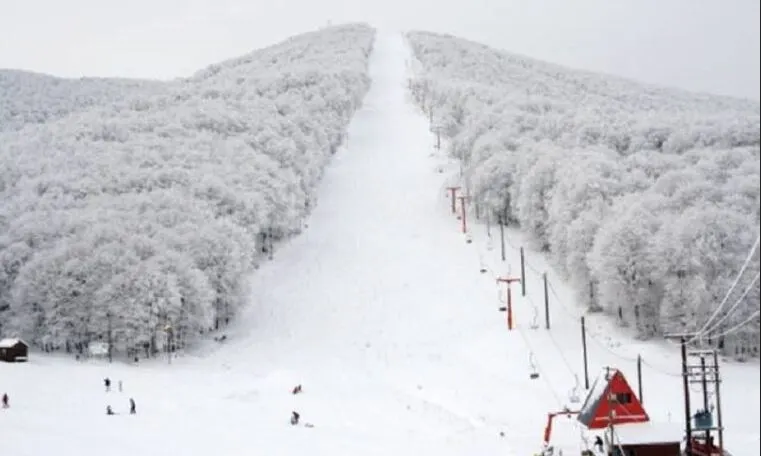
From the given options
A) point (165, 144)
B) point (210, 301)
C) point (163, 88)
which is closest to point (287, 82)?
point (163, 88)

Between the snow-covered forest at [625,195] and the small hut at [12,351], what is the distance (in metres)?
33.8

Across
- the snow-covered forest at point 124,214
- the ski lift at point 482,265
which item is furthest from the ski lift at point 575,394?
the ski lift at point 482,265

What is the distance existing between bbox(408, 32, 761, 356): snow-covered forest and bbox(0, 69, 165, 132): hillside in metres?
25.3

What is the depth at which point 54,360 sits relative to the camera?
158 feet

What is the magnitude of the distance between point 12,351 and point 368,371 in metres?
19.3

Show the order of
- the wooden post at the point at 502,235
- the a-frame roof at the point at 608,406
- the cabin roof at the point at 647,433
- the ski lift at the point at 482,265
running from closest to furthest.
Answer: the cabin roof at the point at 647,433, the a-frame roof at the point at 608,406, the ski lift at the point at 482,265, the wooden post at the point at 502,235

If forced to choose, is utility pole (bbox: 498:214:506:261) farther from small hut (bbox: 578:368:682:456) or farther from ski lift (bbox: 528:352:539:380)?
small hut (bbox: 578:368:682:456)

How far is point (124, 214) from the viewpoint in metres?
61.7

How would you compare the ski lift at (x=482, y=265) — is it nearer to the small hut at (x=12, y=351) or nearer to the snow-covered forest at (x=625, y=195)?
the snow-covered forest at (x=625, y=195)

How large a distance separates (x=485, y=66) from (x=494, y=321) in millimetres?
137843

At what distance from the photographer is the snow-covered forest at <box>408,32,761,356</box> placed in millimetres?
43438

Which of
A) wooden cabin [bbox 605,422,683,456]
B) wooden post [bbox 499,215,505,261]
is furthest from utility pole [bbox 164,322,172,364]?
wooden cabin [bbox 605,422,683,456]

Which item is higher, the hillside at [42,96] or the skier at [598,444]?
the hillside at [42,96]

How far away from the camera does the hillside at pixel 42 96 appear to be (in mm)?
33688
